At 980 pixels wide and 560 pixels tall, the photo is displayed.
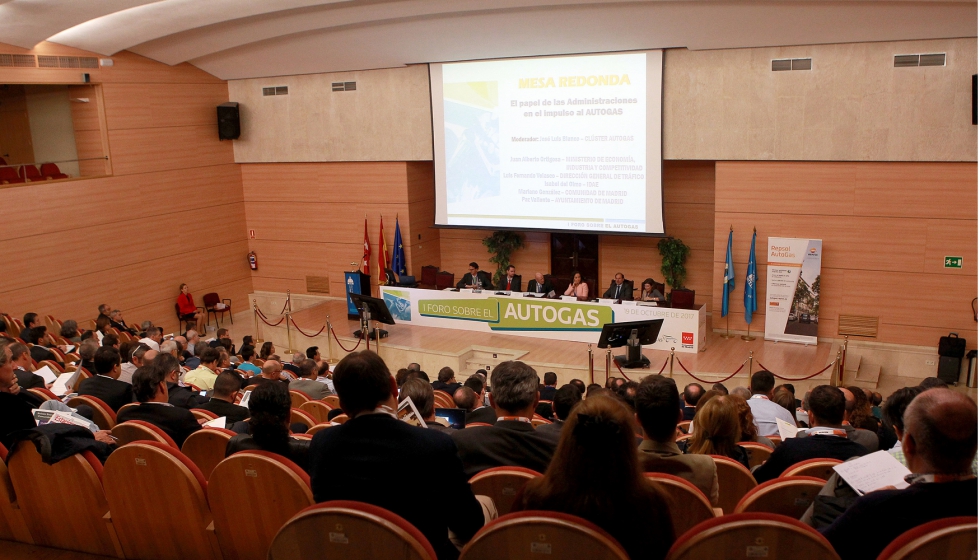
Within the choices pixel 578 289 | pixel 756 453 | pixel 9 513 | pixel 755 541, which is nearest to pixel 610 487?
pixel 755 541

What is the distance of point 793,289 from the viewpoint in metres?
11.7

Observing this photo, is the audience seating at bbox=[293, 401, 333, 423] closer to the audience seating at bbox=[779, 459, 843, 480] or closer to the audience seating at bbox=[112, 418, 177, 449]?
the audience seating at bbox=[112, 418, 177, 449]

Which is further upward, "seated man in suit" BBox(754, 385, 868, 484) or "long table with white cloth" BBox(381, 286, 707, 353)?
"seated man in suit" BBox(754, 385, 868, 484)

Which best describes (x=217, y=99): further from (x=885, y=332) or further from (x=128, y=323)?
(x=885, y=332)

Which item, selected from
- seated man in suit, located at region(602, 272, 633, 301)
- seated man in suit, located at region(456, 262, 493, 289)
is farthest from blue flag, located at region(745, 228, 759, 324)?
seated man in suit, located at region(456, 262, 493, 289)

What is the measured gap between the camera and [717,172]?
39.7ft

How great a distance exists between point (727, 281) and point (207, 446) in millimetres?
9758

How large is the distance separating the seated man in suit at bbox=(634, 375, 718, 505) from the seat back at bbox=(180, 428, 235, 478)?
6.54ft

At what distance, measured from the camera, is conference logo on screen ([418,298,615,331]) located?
12008mm

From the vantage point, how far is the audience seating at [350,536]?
7.38 feet

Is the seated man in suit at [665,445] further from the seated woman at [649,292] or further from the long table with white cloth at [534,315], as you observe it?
the seated woman at [649,292]

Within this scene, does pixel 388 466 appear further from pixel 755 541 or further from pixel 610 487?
pixel 755 541

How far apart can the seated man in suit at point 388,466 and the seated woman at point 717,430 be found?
5.42ft

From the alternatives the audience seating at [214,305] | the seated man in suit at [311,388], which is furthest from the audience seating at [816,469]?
the audience seating at [214,305]
